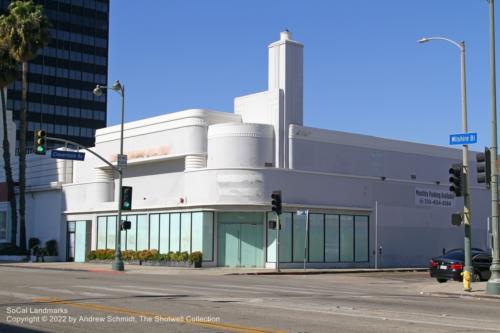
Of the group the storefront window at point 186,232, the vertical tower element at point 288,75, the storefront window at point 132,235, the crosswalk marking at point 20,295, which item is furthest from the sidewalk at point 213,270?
the crosswalk marking at point 20,295

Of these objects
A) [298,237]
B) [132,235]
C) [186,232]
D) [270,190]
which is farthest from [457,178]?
[132,235]

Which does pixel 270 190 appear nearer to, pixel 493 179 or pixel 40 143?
pixel 40 143

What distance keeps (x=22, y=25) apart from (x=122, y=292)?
38.3 meters

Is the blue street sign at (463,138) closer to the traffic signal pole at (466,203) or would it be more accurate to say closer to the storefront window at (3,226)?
the traffic signal pole at (466,203)

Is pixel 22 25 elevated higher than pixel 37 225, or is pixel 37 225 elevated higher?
pixel 22 25

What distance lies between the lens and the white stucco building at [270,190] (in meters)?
43.1

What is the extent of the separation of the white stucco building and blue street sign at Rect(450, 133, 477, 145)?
58.4 feet

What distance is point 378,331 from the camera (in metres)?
12.7

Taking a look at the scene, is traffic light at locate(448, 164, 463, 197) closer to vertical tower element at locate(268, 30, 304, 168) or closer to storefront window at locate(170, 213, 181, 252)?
vertical tower element at locate(268, 30, 304, 168)

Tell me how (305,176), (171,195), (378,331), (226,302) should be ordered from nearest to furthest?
(378,331), (226,302), (305,176), (171,195)

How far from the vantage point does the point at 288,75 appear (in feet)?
148

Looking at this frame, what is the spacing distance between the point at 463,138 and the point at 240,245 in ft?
→ 66.4

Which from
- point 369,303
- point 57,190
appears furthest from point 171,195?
point 369,303

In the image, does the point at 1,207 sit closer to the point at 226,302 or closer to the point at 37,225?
the point at 37,225
